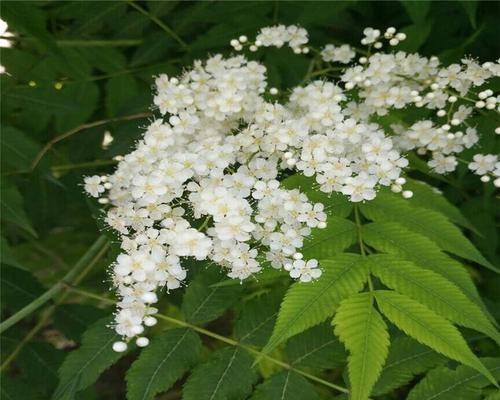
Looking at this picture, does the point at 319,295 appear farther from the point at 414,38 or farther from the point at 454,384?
the point at 414,38

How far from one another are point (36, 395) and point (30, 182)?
1155 mm

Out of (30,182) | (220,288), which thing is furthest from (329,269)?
(30,182)

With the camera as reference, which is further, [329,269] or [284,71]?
[284,71]

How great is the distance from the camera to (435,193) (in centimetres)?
269

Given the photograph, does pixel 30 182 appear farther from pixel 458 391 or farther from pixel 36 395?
pixel 458 391

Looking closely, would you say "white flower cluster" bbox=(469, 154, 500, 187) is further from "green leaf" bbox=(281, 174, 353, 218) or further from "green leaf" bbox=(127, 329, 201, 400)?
"green leaf" bbox=(127, 329, 201, 400)

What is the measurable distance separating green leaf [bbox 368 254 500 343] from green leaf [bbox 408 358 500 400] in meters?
0.24

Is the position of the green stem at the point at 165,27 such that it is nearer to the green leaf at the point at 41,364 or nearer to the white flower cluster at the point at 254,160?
the white flower cluster at the point at 254,160

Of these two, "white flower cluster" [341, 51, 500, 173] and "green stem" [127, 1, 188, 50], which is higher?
"green stem" [127, 1, 188, 50]

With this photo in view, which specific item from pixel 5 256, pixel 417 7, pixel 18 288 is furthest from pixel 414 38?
pixel 18 288

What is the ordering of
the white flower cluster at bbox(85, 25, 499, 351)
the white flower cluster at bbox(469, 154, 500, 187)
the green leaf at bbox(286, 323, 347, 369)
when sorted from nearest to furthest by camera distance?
1. the white flower cluster at bbox(85, 25, 499, 351)
2. the green leaf at bbox(286, 323, 347, 369)
3. the white flower cluster at bbox(469, 154, 500, 187)

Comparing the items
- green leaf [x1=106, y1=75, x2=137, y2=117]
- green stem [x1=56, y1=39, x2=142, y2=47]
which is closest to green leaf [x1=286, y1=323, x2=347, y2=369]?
green leaf [x1=106, y1=75, x2=137, y2=117]

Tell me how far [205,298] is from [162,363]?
331mm

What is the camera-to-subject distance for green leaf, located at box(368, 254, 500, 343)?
76.0 inches
